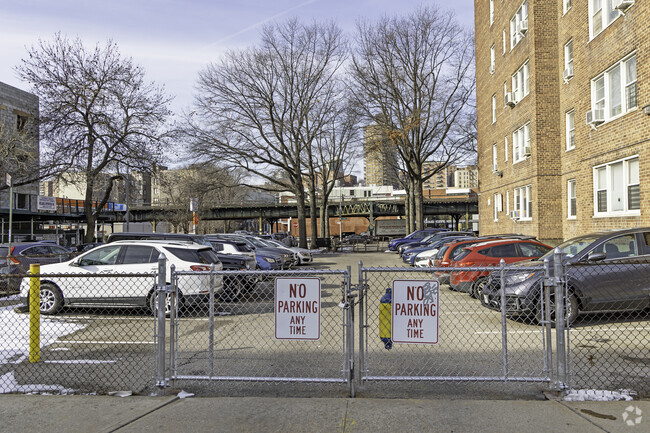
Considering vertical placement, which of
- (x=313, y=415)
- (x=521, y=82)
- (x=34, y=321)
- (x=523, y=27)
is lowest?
(x=313, y=415)

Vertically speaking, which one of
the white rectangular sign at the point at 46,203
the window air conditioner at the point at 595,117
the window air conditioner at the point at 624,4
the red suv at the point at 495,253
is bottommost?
the red suv at the point at 495,253

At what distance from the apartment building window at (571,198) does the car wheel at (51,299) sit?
60.8 ft

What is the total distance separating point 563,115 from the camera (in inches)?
823

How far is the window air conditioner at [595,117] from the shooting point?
16609 mm

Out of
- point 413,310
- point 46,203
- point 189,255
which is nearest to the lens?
point 413,310

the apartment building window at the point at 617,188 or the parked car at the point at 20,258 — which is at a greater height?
the apartment building window at the point at 617,188

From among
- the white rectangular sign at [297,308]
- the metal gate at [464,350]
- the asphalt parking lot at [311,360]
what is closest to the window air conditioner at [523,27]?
the asphalt parking lot at [311,360]

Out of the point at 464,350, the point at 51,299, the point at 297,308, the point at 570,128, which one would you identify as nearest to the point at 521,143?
the point at 570,128

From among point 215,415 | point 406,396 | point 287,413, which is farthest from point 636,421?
point 215,415

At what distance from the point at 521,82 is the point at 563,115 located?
4.48 metres

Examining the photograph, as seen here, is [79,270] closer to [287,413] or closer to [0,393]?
[0,393]

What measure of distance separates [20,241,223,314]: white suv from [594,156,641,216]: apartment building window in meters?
12.5

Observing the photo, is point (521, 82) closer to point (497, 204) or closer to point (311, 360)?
point (497, 204)

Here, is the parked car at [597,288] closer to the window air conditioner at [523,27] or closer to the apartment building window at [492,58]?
the window air conditioner at [523,27]
